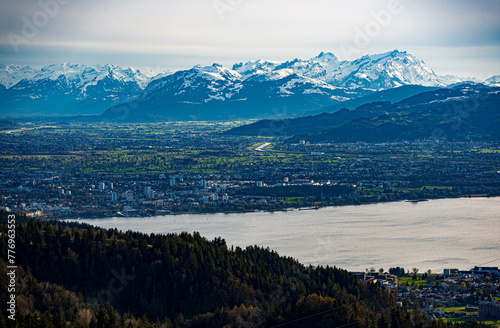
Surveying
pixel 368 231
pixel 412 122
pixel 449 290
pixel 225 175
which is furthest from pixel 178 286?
pixel 412 122

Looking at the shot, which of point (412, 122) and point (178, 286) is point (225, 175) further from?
point (412, 122)

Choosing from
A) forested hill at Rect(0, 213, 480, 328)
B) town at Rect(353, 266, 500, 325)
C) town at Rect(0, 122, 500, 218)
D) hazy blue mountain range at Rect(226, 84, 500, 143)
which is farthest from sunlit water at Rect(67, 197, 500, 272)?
hazy blue mountain range at Rect(226, 84, 500, 143)

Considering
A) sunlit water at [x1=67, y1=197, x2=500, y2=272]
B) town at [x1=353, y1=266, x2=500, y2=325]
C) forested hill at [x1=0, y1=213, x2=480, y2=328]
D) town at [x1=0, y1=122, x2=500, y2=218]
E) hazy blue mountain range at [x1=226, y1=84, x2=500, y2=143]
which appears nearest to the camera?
forested hill at [x1=0, y1=213, x2=480, y2=328]

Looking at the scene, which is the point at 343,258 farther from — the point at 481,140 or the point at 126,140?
the point at 126,140

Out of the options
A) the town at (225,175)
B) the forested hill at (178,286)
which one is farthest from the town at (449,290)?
the town at (225,175)

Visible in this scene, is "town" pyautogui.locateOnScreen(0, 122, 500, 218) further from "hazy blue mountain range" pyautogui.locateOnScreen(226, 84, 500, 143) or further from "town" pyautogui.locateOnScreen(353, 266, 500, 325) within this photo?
"town" pyautogui.locateOnScreen(353, 266, 500, 325)
